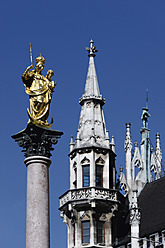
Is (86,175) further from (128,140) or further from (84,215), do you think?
(128,140)

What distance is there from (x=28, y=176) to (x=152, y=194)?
3919 cm

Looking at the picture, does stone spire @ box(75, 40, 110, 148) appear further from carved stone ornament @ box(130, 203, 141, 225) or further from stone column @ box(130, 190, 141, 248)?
carved stone ornament @ box(130, 203, 141, 225)

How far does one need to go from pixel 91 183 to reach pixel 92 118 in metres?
6.65

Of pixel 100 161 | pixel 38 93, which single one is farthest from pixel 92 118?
pixel 38 93

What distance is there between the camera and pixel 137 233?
7962 centimetres

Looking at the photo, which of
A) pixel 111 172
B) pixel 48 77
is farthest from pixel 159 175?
pixel 48 77

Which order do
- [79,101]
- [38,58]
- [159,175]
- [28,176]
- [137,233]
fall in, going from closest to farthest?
1. [28,176]
2. [38,58]
3. [137,233]
4. [79,101]
5. [159,175]

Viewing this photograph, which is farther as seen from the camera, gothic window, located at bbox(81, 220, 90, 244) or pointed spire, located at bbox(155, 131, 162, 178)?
→ pointed spire, located at bbox(155, 131, 162, 178)

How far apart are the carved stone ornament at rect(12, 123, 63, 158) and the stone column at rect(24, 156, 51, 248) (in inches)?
22.9

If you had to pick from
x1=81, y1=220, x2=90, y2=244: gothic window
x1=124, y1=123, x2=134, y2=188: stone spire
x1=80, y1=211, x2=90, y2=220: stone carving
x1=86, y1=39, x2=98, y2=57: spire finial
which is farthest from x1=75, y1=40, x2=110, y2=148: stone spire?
x1=81, y1=220, x2=90, y2=244: gothic window

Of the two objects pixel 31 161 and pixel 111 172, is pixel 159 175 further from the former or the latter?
pixel 31 161

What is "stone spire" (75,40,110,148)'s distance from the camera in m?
82.6

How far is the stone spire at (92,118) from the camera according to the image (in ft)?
271

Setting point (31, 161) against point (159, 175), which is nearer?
point (31, 161)
